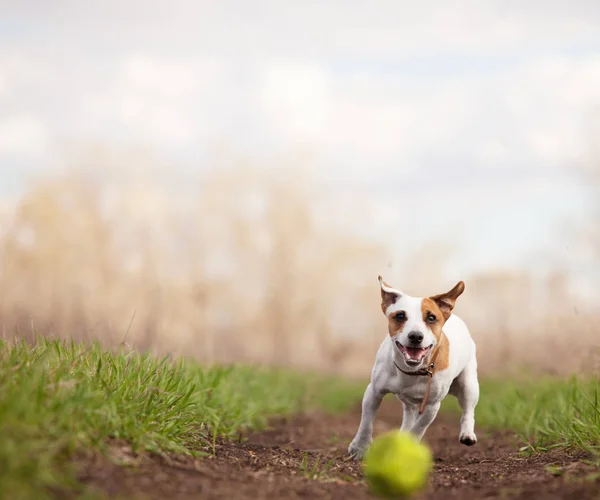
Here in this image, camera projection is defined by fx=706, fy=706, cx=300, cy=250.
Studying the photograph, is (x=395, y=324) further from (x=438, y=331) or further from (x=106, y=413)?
(x=106, y=413)

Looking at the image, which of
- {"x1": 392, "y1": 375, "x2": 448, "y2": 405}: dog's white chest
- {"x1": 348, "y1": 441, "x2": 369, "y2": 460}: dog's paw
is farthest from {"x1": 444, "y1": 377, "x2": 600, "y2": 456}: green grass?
{"x1": 348, "y1": 441, "x2": 369, "y2": 460}: dog's paw

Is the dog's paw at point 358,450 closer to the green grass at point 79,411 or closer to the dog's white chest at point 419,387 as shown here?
the dog's white chest at point 419,387

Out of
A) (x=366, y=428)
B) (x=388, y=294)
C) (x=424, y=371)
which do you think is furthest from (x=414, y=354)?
(x=366, y=428)

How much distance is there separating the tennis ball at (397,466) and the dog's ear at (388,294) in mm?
1622

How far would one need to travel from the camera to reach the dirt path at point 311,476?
138 inches

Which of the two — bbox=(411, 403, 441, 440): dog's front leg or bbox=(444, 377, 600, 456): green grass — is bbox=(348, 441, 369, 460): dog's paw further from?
bbox=(444, 377, 600, 456): green grass

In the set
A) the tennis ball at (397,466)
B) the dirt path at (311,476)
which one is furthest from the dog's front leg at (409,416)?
the tennis ball at (397,466)

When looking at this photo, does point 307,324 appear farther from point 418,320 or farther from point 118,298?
point 418,320

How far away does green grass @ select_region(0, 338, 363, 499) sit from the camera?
319 centimetres

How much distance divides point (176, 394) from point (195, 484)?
4.04ft

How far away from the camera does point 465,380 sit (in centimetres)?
561

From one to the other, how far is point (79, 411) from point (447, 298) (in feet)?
8.47

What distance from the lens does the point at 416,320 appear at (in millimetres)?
4711

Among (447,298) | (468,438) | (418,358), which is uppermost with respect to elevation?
(447,298)
